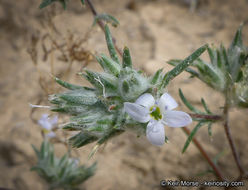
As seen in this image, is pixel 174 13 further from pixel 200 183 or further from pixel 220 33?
pixel 200 183

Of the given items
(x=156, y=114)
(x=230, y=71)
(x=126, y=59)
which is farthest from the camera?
(x=230, y=71)

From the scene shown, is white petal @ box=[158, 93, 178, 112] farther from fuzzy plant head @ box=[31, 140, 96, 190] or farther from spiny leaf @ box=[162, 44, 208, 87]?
fuzzy plant head @ box=[31, 140, 96, 190]

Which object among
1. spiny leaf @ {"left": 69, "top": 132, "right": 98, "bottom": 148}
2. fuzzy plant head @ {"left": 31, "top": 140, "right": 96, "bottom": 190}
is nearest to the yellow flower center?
spiny leaf @ {"left": 69, "top": 132, "right": 98, "bottom": 148}

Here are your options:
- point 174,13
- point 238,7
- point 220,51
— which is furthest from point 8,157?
point 238,7

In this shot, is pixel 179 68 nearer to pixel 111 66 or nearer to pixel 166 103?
pixel 166 103

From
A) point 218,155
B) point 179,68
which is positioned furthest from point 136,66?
point 179,68

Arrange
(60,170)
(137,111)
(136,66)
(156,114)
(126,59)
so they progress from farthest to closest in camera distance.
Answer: (136,66)
(60,170)
(126,59)
(156,114)
(137,111)
